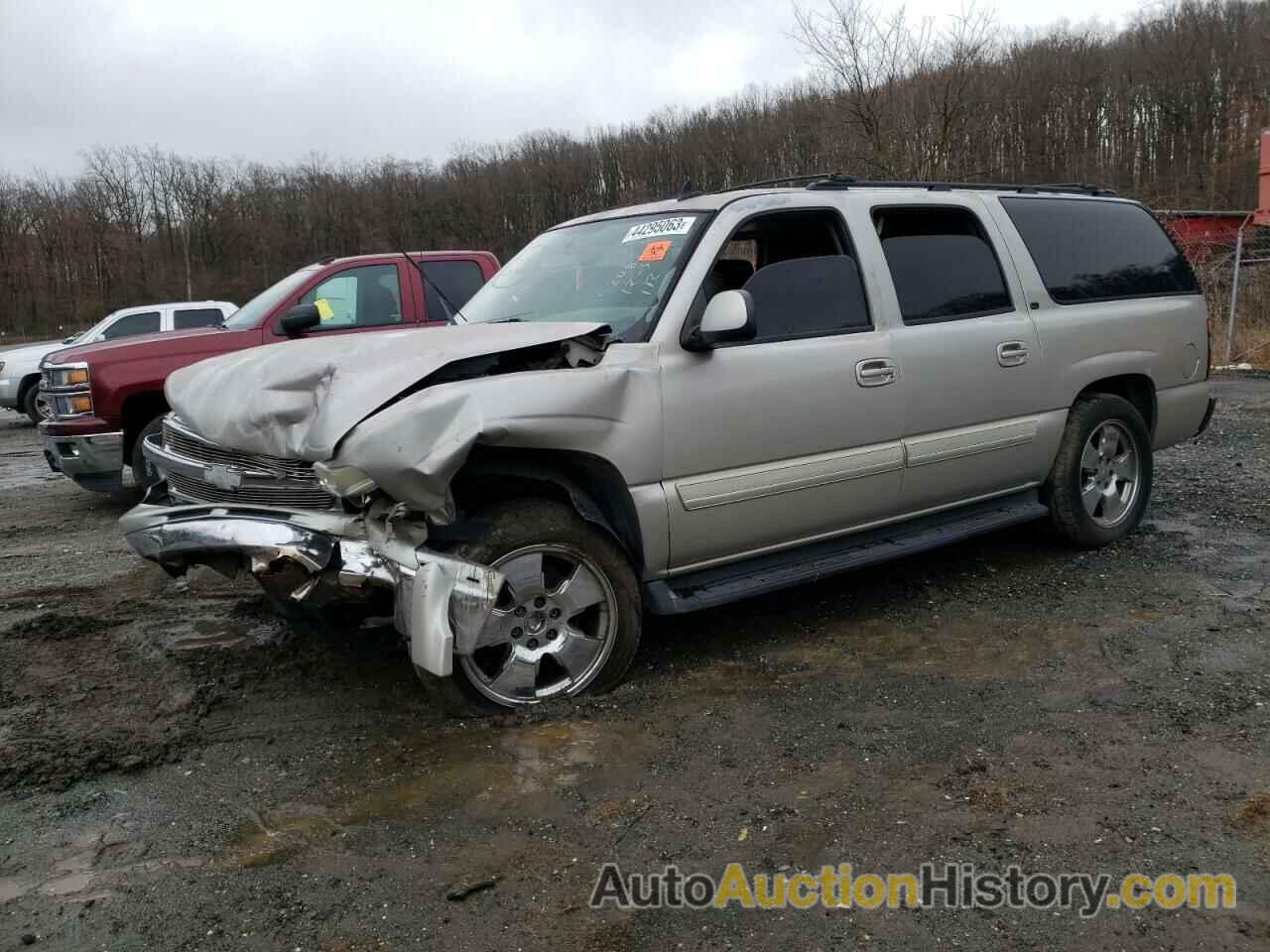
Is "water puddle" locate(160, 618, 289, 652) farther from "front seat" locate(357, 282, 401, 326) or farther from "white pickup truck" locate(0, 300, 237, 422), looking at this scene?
"white pickup truck" locate(0, 300, 237, 422)

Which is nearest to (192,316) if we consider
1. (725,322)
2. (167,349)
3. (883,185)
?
(167,349)

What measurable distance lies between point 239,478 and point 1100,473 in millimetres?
4389

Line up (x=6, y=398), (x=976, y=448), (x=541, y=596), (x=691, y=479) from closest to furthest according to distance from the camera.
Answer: (x=541, y=596)
(x=691, y=479)
(x=976, y=448)
(x=6, y=398)

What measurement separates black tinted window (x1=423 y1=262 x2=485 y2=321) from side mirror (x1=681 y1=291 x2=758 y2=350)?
15.2 ft

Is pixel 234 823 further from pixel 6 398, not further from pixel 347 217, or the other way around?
pixel 347 217

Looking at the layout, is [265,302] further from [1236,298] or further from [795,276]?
[1236,298]

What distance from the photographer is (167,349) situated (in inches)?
293

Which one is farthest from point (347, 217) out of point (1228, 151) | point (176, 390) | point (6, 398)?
point (176, 390)

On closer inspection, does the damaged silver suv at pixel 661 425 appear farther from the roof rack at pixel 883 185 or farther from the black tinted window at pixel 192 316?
the black tinted window at pixel 192 316

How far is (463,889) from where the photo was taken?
264 centimetres

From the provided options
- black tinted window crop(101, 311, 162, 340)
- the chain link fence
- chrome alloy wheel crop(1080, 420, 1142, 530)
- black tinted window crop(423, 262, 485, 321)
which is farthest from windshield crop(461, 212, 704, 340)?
the chain link fence

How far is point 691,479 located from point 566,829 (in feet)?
4.80

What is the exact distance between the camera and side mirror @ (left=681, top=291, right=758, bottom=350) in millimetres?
3752

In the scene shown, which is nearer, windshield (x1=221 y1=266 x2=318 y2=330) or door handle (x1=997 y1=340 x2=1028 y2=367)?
door handle (x1=997 y1=340 x2=1028 y2=367)
